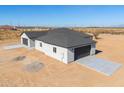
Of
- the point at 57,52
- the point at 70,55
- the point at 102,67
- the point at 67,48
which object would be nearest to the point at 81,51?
the point at 70,55

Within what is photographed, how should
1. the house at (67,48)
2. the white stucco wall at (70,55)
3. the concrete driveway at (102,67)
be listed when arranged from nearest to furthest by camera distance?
the concrete driveway at (102,67) < the white stucco wall at (70,55) < the house at (67,48)

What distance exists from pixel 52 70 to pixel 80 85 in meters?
3.51

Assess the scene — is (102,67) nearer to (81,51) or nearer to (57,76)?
(81,51)

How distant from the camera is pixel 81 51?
49.1 feet

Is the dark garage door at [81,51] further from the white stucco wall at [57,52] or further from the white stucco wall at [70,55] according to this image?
the white stucco wall at [57,52]

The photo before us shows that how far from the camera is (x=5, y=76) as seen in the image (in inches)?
395

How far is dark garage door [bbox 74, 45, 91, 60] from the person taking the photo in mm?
14311

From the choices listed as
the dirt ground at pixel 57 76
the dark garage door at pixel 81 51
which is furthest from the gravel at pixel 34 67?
the dark garage door at pixel 81 51

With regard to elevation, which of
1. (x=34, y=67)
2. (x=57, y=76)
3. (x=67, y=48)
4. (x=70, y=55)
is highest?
(x=67, y=48)

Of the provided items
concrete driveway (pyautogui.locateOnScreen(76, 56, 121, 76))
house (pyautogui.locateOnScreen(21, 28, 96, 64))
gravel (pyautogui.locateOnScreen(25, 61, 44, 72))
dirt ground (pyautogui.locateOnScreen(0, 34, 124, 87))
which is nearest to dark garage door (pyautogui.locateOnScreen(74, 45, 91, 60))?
house (pyautogui.locateOnScreen(21, 28, 96, 64))

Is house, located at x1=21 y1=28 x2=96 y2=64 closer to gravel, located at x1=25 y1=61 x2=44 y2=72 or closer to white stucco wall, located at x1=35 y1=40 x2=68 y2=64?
white stucco wall, located at x1=35 y1=40 x2=68 y2=64

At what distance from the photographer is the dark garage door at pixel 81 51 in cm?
1431
